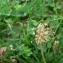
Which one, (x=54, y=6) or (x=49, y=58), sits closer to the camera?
(x=49, y=58)

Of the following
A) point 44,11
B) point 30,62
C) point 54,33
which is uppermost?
point 44,11

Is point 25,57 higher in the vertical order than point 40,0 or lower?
lower

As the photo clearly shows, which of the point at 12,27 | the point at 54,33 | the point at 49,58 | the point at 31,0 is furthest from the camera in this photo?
the point at 31,0

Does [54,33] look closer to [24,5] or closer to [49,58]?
[49,58]

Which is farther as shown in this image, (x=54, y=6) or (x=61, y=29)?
(x=54, y=6)

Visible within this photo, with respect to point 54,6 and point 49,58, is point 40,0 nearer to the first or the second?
point 54,6

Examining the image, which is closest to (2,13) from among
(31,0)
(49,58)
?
(31,0)

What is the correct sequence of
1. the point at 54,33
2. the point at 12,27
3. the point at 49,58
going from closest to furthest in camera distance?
the point at 49,58, the point at 54,33, the point at 12,27

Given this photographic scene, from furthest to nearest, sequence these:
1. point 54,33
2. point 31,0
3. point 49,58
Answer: point 31,0, point 54,33, point 49,58

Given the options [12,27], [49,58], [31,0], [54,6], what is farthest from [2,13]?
[49,58]
